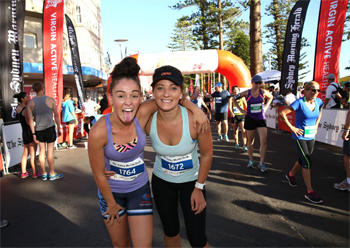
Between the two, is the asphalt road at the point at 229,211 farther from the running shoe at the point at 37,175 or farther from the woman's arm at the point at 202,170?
the woman's arm at the point at 202,170

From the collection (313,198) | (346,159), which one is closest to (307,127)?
(346,159)

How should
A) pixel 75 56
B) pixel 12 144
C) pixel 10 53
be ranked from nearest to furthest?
pixel 12 144, pixel 10 53, pixel 75 56

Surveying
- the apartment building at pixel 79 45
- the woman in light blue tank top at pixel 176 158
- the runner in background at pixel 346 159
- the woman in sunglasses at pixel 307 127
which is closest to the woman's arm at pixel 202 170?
the woman in light blue tank top at pixel 176 158

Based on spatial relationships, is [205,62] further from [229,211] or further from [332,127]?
[229,211]

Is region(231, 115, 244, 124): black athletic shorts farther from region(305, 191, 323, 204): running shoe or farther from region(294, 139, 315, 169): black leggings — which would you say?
region(305, 191, 323, 204): running shoe

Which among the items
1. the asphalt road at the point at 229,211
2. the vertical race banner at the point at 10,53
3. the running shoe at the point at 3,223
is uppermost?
the vertical race banner at the point at 10,53

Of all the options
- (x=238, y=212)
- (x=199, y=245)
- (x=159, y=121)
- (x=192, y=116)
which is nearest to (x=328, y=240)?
(x=238, y=212)

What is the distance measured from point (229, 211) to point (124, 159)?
2182 millimetres

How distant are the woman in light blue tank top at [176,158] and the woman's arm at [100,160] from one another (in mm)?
437

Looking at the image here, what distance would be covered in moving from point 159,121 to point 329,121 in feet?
23.3

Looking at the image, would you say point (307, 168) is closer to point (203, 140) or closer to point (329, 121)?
point (203, 140)

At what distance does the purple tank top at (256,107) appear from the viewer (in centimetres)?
523

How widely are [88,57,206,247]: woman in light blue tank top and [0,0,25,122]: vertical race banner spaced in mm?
5488

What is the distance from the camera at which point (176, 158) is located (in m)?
2.08
